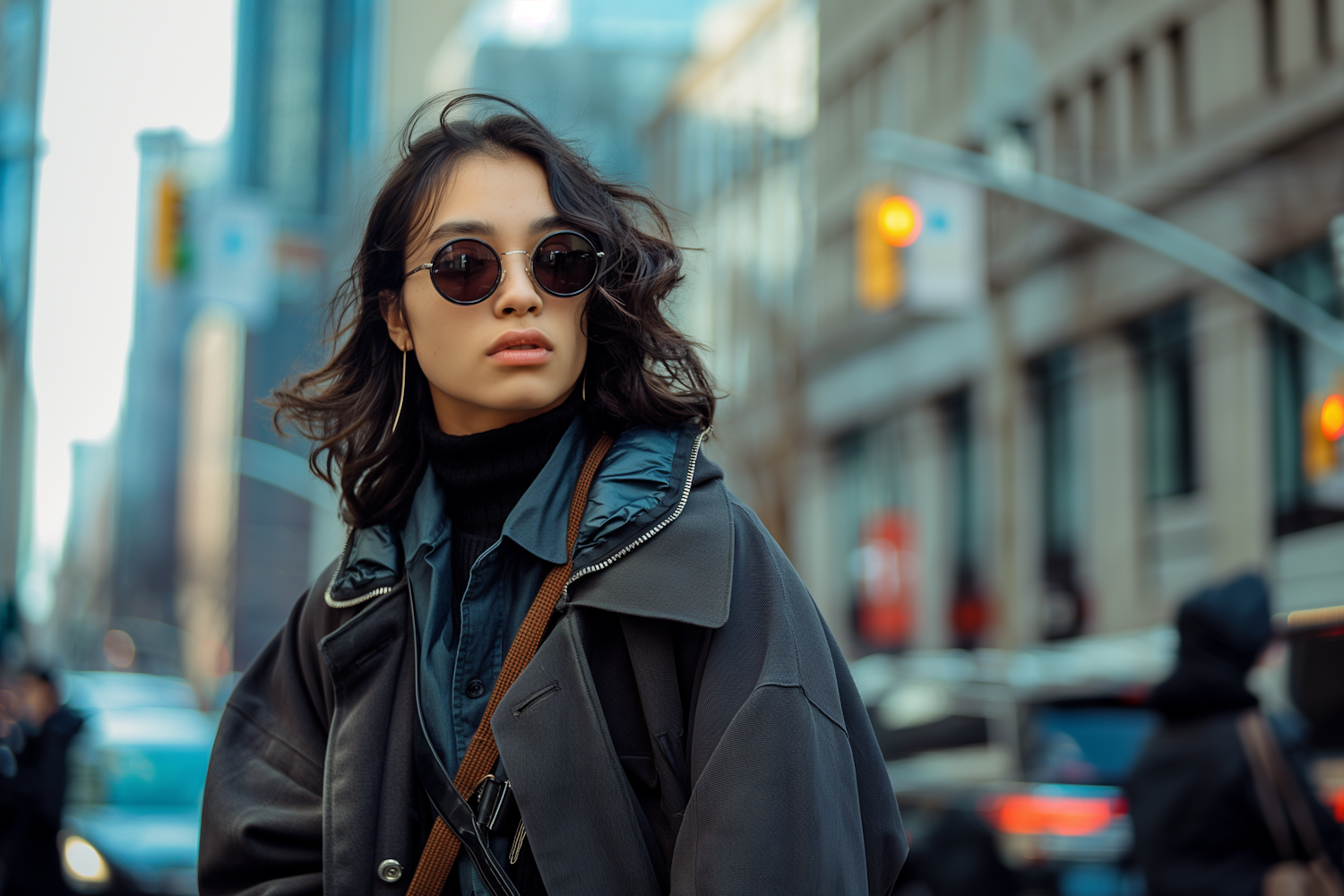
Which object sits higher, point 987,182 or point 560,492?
point 987,182

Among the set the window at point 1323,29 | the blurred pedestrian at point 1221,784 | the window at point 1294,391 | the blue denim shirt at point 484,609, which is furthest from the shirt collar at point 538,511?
the window at point 1323,29

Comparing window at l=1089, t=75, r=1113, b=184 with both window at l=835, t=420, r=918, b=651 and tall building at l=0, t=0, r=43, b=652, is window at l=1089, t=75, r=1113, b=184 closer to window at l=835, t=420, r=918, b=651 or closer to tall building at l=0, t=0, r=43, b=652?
window at l=835, t=420, r=918, b=651

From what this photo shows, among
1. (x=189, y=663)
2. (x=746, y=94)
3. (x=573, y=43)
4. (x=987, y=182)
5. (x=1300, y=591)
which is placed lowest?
(x=189, y=663)

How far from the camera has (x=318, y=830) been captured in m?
2.20

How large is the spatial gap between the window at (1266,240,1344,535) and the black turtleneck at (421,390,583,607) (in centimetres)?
1974

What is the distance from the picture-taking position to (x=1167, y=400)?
24.9m

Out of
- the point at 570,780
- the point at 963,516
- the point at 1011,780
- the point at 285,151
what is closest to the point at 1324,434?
the point at 1011,780

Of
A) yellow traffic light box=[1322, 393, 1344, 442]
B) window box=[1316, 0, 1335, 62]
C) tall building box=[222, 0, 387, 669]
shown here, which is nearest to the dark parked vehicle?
yellow traffic light box=[1322, 393, 1344, 442]

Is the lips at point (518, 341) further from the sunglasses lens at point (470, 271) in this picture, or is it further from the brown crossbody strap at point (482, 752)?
the brown crossbody strap at point (482, 752)

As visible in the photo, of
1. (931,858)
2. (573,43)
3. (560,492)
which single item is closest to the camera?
(560,492)

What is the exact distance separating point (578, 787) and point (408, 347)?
0.77 metres

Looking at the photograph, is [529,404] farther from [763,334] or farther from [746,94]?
[746,94]

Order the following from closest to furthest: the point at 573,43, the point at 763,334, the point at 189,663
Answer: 1. the point at 763,334
2. the point at 573,43
3. the point at 189,663

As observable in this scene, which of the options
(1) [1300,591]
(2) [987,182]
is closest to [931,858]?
(2) [987,182]
